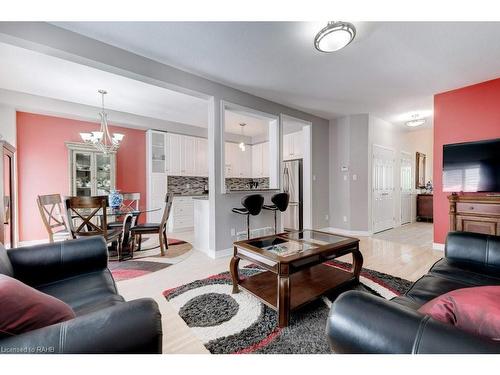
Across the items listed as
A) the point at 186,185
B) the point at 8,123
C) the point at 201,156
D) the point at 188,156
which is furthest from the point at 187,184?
the point at 8,123

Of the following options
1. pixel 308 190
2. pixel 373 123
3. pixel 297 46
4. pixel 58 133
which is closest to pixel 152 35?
pixel 297 46

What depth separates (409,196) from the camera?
6102 mm

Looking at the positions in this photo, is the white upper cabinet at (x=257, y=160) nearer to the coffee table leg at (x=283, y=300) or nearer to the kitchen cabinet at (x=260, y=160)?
the kitchen cabinet at (x=260, y=160)

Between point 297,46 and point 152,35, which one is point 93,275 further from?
point 297,46

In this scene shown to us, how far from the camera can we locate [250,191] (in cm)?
372

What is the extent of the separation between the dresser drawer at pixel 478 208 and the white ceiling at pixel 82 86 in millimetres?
4352

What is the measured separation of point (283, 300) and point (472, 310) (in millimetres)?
1108

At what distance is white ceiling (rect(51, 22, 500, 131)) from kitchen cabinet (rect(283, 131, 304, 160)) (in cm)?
167

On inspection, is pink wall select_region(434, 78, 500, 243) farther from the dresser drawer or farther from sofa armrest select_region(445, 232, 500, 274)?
sofa armrest select_region(445, 232, 500, 274)

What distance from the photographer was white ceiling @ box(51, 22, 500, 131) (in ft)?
6.95

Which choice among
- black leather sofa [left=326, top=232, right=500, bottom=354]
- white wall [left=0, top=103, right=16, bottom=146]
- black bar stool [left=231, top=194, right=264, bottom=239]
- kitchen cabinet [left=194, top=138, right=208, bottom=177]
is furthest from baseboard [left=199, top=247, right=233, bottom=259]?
white wall [left=0, top=103, right=16, bottom=146]

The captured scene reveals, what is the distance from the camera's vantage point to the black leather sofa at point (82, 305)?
63 centimetres
